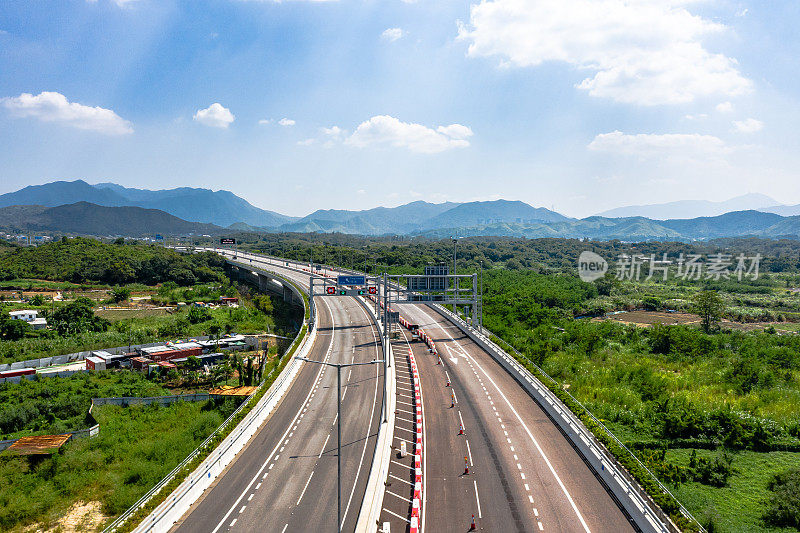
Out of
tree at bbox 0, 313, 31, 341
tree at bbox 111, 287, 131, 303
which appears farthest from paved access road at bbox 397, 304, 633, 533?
tree at bbox 111, 287, 131, 303

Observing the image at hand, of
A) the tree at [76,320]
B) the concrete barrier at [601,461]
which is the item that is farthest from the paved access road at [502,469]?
the tree at [76,320]

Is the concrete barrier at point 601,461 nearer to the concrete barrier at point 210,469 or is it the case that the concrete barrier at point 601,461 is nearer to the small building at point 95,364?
the concrete barrier at point 210,469

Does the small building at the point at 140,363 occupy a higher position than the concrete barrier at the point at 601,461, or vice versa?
the concrete barrier at the point at 601,461

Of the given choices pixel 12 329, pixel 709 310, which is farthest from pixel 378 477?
pixel 709 310

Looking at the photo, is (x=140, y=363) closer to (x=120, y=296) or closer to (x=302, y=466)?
(x=302, y=466)

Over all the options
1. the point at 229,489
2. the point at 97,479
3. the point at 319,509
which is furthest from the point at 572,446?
the point at 97,479

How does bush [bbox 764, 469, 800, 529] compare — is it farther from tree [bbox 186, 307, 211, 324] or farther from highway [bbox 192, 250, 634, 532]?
tree [bbox 186, 307, 211, 324]
